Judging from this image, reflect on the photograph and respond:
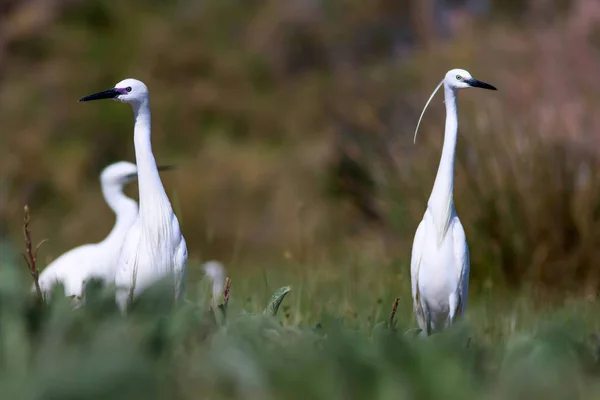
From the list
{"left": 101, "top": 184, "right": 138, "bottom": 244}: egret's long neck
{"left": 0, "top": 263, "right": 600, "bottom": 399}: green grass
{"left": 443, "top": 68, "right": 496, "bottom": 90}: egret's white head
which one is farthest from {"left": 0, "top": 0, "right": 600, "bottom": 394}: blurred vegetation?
{"left": 443, "top": 68, "right": 496, "bottom": 90}: egret's white head

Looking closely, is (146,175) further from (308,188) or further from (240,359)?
(308,188)

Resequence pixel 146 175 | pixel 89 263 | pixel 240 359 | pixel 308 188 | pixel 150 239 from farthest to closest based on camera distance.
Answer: pixel 308 188
pixel 89 263
pixel 146 175
pixel 150 239
pixel 240 359

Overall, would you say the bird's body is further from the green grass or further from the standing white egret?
the green grass

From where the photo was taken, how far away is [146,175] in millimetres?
3748

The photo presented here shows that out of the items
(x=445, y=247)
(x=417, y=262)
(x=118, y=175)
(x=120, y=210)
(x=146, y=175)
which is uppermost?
(x=146, y=175)

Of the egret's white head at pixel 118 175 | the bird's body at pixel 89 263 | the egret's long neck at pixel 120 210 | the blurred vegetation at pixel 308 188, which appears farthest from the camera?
the egret's white head at pixel 118 175

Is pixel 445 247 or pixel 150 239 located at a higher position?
pixel 150 239

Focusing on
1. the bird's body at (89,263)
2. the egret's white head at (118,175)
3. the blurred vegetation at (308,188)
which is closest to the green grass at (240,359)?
the blurred vegetation at (308,188)

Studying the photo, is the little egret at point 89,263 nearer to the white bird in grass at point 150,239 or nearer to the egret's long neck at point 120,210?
the egret's long neck at point 120,210

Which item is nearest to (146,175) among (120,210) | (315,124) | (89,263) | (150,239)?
(150,239)

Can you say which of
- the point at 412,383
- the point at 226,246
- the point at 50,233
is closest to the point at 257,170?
the point at 226,246

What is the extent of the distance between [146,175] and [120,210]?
8.08 ft

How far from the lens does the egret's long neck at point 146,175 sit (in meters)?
3.69

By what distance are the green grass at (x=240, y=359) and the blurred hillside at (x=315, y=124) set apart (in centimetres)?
220
